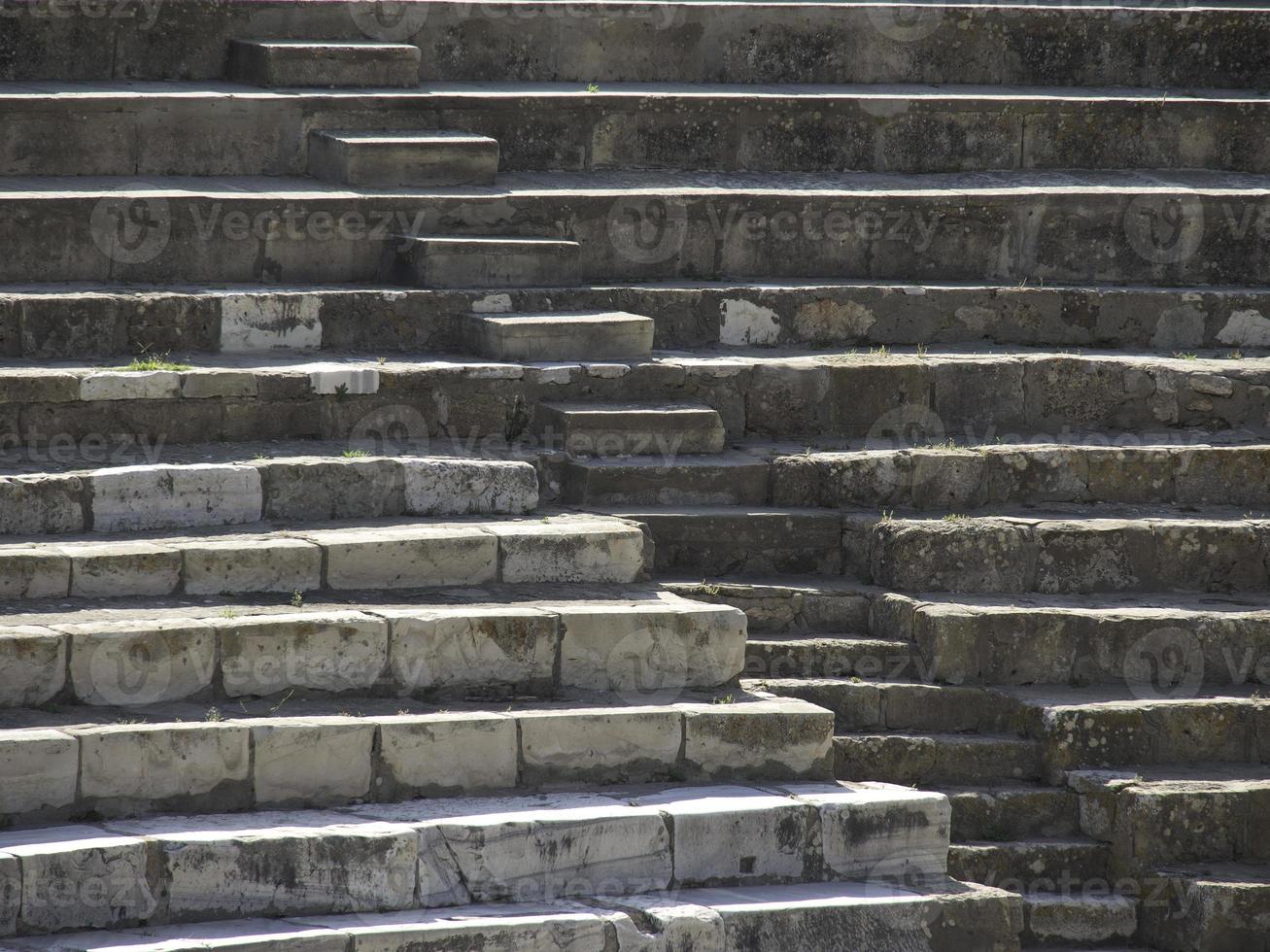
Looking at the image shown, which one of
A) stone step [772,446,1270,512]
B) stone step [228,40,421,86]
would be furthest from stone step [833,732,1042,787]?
stone step [228,40,421,86]

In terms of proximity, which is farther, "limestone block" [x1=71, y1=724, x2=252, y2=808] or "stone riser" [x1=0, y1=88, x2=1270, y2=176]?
"stone riser" [x1=0, y1=88, x2=1270, y2=176]

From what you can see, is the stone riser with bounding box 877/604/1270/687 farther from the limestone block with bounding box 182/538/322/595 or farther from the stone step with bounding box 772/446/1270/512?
the limestone block with bounding box 182/538/322/595

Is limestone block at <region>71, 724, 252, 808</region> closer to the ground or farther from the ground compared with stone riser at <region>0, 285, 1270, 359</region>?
closer to the ground

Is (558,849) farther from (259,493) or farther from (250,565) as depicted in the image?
(259,493)

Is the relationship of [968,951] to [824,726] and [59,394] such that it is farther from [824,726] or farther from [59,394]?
[59,394]

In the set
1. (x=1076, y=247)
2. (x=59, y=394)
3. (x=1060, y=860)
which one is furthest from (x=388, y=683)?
(x=1076, y=247)

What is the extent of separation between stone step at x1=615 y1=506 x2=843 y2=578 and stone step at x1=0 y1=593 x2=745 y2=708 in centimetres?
87

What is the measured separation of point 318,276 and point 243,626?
3.42 metres

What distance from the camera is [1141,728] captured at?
8.45 metres

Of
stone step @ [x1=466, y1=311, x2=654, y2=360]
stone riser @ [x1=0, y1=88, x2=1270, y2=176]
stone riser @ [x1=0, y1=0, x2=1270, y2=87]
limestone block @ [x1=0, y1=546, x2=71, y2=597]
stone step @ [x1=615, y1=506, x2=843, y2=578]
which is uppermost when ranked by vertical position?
stone riser @ [x1=0, y1=0, x2=1270, y2=87]

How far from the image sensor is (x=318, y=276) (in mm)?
10328

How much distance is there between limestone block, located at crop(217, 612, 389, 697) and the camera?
7.34 m

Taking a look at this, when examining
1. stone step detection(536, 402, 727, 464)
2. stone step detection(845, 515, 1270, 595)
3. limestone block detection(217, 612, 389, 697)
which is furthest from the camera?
stone step detection(536, 402, 727, 464)

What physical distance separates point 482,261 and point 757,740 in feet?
11.8
